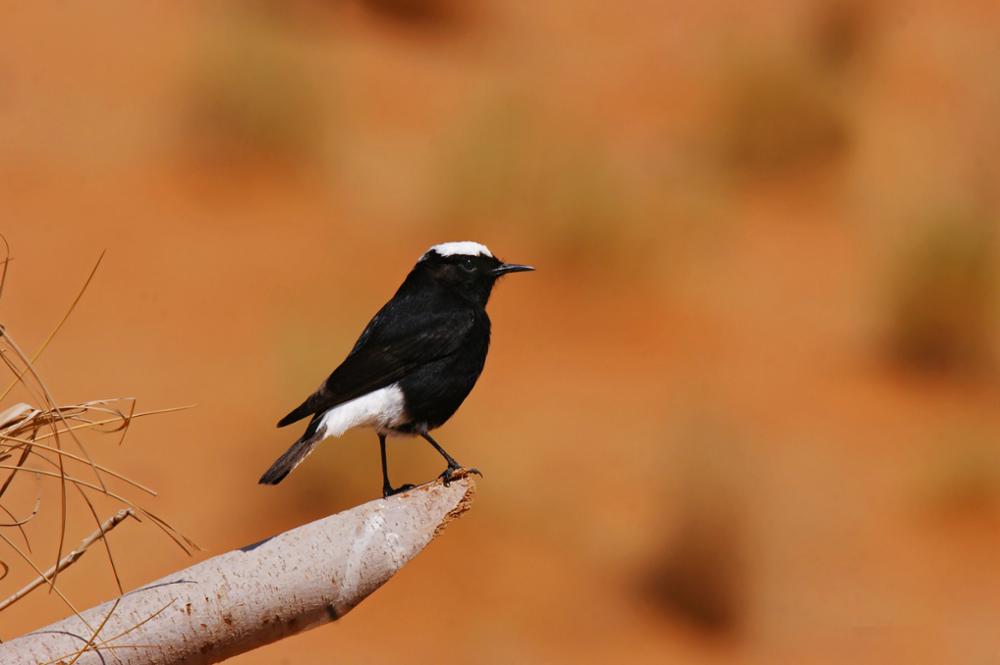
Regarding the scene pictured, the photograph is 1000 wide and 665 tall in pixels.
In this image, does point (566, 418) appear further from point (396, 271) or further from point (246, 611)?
point (246, 611)

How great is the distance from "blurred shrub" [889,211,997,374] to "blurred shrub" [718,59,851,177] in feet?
6.92

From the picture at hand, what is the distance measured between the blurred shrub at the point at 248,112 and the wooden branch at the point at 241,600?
28.1ft

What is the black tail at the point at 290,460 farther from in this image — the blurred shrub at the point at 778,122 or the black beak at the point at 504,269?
the blurred shrub at the point at 778,122

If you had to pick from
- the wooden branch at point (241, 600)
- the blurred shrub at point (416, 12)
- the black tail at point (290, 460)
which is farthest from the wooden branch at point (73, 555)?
the blurred shrub at point (416, 12)

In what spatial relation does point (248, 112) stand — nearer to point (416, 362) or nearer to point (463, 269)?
point (463, 269)

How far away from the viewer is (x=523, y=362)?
9602 mm

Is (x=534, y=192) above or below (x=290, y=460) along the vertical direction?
above

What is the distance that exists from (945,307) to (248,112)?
5961mm

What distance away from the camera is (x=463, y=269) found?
4.96 meters

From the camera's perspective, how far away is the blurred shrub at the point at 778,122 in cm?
1232

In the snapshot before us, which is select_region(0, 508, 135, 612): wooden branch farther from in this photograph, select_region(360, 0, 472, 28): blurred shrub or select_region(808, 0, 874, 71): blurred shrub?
select_region(808, 0, 874, 71): blurred shrub

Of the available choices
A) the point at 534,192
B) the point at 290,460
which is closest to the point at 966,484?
the point at 534,192

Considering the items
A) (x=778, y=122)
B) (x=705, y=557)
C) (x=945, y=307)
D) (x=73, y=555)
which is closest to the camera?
(x=73, y=555)

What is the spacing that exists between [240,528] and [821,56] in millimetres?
8293
